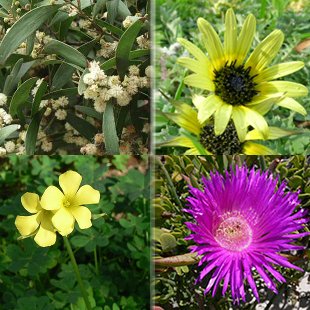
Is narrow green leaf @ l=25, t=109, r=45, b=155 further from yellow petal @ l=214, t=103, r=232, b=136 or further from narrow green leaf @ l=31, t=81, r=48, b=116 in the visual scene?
yellow petal @ l=214, t=103, r=232, b=136

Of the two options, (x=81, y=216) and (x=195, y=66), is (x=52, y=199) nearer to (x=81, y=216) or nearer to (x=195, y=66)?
(x=81, y=216)

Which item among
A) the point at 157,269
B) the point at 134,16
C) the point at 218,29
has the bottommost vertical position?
the point at 157,269

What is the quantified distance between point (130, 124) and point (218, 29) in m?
0.27

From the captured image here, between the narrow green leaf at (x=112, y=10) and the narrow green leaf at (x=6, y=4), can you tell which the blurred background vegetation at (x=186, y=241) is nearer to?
the narrow green leaf at (x=112, y=10)

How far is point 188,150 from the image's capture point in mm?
977

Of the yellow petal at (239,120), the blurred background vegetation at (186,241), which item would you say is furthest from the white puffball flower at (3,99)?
the yellow petal at (239,120)

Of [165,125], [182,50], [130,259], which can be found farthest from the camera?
[130,259]

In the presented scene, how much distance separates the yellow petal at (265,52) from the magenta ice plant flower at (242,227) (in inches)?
5.6

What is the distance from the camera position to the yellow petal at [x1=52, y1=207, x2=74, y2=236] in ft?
2.61

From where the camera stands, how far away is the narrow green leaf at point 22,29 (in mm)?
1003

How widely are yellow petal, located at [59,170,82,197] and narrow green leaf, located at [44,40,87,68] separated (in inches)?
10.4

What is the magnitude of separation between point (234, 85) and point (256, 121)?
0.19 feet

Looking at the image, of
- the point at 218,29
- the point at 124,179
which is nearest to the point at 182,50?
the point at 218,29

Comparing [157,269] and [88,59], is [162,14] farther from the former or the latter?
[157,269]
